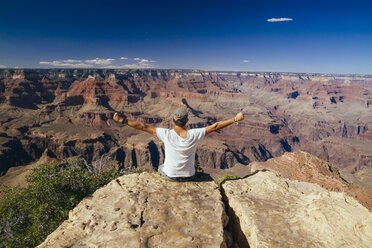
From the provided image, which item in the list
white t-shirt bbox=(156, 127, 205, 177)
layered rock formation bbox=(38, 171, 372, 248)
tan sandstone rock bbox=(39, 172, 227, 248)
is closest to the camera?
tan sandstone rock bbox=(39, 172, 227, 248)

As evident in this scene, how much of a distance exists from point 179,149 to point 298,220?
11.2 ft

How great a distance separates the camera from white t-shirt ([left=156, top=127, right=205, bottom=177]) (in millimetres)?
5016

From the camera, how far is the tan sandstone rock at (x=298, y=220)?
13.6 ft

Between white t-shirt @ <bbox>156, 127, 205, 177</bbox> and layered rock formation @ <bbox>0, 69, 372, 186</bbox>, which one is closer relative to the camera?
white t-shirt @ <bbox>156, 127, 205, 177</bbox>

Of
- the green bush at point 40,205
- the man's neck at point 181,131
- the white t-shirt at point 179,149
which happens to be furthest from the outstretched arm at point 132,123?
the green bush at point 40,205

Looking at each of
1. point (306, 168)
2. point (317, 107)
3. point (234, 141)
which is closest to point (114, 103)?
point (234, 141)

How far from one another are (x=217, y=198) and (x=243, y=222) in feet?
2.80

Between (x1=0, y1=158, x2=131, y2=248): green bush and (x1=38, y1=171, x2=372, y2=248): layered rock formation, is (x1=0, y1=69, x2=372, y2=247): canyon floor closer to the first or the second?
(x1=38, y1=171, x2=372, y2=248): layered rock formation

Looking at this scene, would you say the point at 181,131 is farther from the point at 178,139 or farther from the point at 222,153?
the point at 222,153

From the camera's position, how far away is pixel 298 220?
188 inches

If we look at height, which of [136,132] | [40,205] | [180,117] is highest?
[180,117]

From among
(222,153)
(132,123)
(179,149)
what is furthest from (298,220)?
(222,153)

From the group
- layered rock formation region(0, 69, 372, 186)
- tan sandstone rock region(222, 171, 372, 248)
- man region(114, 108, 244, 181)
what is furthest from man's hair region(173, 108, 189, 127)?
layered rock formation region(0, 69, 372, 186)

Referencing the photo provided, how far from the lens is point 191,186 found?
224 inches
